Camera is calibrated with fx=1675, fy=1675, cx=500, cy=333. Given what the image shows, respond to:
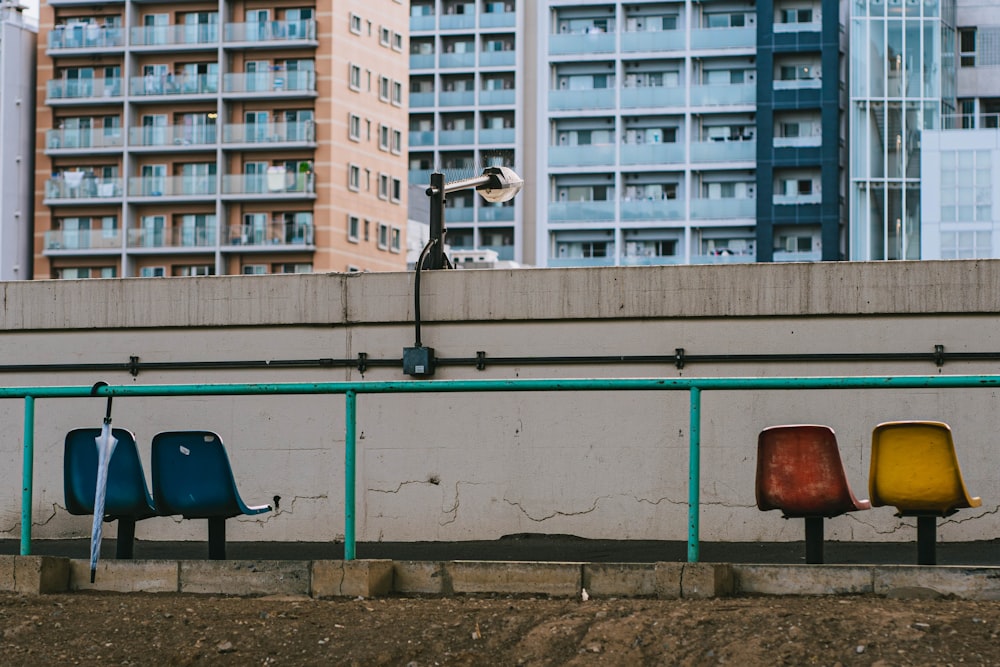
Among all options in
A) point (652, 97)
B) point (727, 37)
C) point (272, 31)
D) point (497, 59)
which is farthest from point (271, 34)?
point (727, 37)

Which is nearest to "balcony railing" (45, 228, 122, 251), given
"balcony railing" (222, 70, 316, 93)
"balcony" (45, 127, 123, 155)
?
"balcony" (45, 127, 123, 155)

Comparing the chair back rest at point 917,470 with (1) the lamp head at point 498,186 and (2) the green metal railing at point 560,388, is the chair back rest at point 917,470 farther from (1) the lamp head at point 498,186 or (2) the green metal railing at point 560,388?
(1) the lamp head at point 498,186

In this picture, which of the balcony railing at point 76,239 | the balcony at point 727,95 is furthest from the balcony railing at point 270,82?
the balcony at point 727,95

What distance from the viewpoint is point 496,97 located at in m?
106

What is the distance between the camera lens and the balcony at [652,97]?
97.0 m

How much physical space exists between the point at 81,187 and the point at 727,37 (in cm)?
3719

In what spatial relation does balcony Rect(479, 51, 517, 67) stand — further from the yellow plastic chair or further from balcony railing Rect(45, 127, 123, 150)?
the yellow plastic chair

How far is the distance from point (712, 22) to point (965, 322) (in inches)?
3344

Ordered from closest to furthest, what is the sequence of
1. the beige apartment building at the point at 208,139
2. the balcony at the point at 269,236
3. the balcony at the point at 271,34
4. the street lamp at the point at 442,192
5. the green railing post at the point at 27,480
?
the green railing post at the point at 27,480
the street lamp at the point at 442,192
the balcony at the point at 269,236
the beige apartment building at the point at 208,139
the balcony at the point at 271,34

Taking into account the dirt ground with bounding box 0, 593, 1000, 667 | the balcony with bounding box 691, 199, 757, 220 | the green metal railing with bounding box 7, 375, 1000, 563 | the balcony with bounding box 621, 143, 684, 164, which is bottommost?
the dirt ground with bounding box 0, 593, 1000, 667

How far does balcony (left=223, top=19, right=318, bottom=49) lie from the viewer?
284ft

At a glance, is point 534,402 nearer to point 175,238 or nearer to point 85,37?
point 175,238

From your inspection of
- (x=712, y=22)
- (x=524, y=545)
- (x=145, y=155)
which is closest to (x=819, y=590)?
(x=524, y=545)

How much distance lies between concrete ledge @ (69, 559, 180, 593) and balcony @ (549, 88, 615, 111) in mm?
89643
